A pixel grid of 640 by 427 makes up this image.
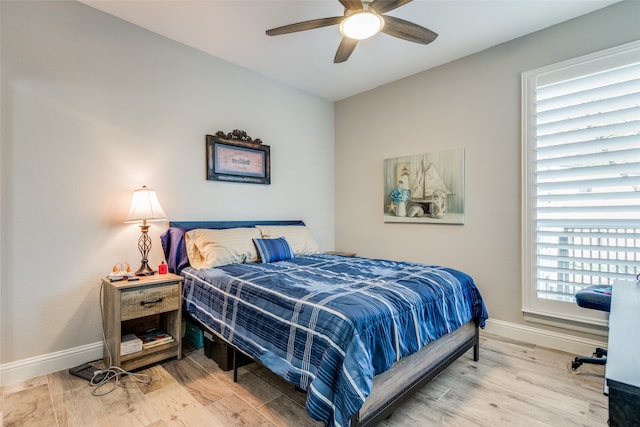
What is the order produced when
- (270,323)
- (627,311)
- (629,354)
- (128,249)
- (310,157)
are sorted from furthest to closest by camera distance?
(310,157), (128,249), (270,323), (627,311), (629,354)

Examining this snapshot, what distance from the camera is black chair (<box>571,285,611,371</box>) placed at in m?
2.02

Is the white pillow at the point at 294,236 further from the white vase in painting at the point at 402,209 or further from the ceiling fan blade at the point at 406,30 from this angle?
the ceiling fan blade at the point at 406,30

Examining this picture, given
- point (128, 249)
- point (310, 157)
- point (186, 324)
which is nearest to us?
point (128, 249)

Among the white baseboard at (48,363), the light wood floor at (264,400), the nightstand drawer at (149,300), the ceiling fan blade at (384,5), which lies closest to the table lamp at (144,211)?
the nightstand drawer at (149,300)

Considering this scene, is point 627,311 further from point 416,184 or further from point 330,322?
point 416,184

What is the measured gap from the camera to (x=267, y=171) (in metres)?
3.67

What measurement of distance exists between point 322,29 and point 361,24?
0.83 meters

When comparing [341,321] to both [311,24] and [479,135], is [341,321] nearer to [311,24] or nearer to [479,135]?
[311,24]

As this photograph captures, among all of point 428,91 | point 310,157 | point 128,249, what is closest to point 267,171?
point 310,157

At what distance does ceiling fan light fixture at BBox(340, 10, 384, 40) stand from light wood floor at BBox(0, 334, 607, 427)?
2.44 meters

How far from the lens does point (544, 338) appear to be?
271 centimetres

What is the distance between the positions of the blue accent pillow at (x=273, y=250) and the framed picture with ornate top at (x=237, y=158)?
854 millimetres

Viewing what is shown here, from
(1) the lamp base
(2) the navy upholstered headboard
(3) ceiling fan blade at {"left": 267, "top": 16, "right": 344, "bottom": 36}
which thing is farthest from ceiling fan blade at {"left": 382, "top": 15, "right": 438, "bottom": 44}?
(1) the lamp base

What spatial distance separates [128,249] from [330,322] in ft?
6.86
